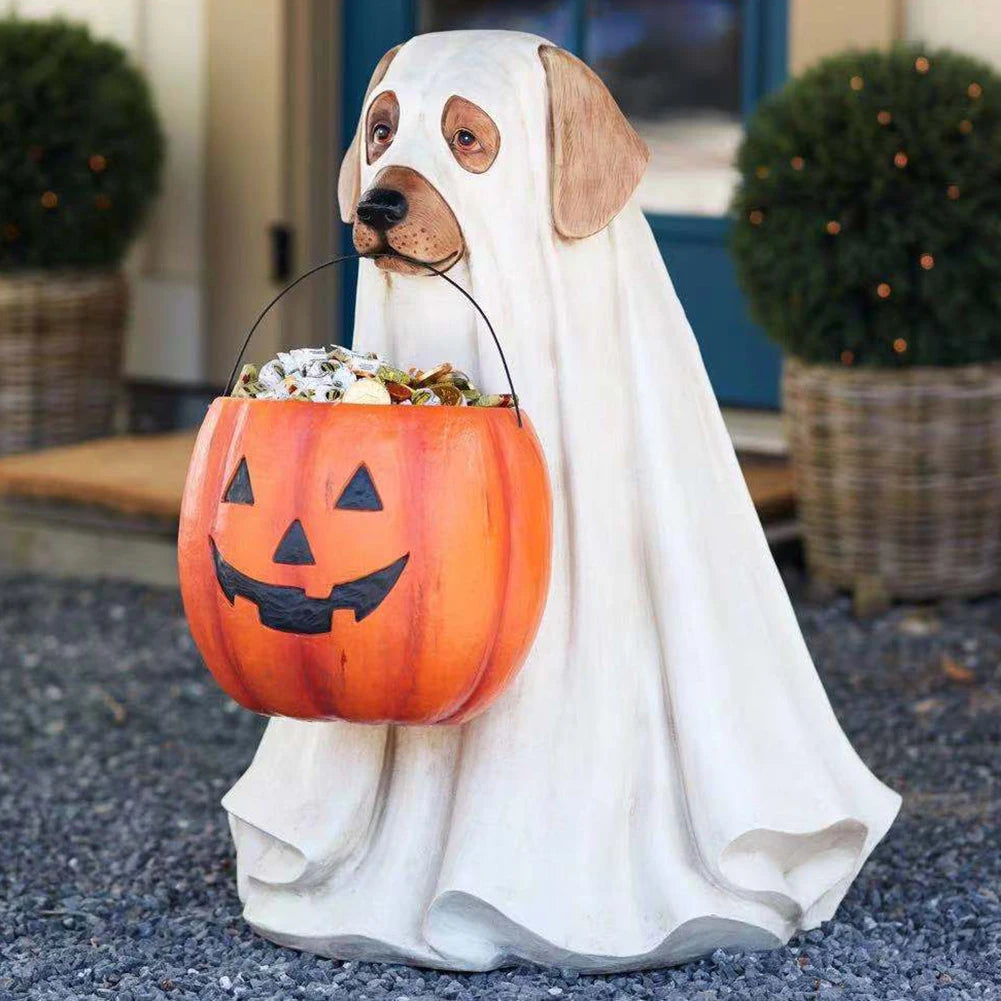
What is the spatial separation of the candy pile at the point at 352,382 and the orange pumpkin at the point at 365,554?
58 millimetres

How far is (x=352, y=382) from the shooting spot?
259 centimetres

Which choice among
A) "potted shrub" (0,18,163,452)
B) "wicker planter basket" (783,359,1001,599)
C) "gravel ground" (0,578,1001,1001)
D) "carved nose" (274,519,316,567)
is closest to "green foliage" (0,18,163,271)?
"potted shrub" (0,18,163,452)

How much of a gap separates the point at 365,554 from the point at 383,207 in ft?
1.57

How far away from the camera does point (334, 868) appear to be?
284 cm

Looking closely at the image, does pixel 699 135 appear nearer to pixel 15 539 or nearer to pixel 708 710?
pixel 15 539

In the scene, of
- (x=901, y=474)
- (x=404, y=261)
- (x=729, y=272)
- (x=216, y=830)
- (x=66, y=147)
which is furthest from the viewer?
(x=66, y=147)

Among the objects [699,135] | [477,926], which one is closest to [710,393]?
[477,926]

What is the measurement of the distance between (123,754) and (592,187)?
6.37 feet

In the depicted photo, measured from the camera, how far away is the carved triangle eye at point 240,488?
8.30ft

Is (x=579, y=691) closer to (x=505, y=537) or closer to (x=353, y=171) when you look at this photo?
(x=505, y=537)

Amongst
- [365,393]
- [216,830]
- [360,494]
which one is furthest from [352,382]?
[216,830]

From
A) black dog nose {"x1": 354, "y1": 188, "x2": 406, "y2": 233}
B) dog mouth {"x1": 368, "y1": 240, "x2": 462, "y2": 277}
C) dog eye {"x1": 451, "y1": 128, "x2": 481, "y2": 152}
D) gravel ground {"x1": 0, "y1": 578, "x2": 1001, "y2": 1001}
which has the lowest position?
gravel ground {"x1": 0, "y1": 578, "x2": 1001, "y2": 1001}

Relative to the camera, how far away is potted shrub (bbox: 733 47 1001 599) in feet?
15.8

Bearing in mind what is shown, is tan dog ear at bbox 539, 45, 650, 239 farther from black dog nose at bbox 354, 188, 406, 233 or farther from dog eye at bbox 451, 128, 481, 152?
black dog nose at bbox 354, 188, 406, 233
